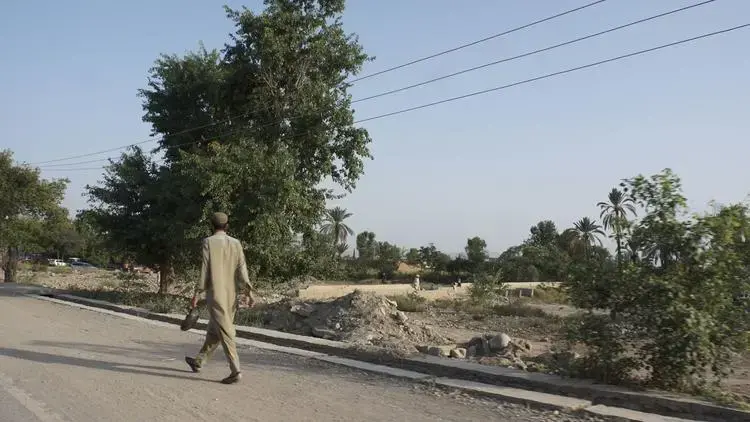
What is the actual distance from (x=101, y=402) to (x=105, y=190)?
17278mm

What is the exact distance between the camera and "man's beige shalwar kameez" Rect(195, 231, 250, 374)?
738cm

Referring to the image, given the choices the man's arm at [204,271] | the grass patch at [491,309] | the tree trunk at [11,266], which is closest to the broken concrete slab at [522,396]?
the man's arm at [204,271]

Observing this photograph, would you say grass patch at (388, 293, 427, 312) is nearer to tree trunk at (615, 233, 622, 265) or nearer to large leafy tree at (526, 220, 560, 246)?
tree trunk at (615, 233, 622, 265)

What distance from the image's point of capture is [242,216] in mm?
18875

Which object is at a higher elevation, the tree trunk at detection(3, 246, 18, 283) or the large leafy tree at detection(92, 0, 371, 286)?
the large leafy tree at detection(92, 0, 371, 286)

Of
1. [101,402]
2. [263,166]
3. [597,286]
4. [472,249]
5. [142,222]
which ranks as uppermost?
[472,249]

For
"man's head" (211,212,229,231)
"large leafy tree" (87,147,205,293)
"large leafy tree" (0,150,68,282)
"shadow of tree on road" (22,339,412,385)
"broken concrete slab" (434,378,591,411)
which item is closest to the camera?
"broken concrete slab" (434,378,591,411)

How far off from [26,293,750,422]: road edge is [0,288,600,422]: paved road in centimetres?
31

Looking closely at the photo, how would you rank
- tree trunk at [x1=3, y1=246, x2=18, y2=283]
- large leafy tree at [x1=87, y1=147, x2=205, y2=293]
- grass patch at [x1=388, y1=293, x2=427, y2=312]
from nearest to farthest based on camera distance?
large leafy tree at [x1=87, y1=147, x2=205, y2=293]
grass patch at [x1=388, y1=293, x2=427, y2=312]
tree trunk at [x1=3, y1=246, x2=18, y2=283]

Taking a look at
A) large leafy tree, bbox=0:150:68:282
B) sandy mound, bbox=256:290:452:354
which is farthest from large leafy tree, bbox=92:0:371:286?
large leafy tree, bbox=0:150:68:282

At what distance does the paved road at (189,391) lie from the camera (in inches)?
241

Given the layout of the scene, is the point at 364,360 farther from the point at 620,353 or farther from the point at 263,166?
the point at 263,166

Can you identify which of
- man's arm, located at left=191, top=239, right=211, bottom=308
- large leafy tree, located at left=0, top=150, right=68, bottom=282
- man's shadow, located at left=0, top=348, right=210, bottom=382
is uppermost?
large leafy tree, located at left=0, top=150, right=68, bottom=282

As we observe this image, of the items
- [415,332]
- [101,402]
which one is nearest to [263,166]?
[415,332]
